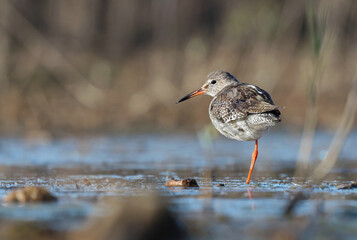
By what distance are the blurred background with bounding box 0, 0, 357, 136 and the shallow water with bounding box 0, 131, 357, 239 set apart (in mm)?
1999

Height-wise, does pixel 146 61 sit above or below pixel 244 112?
above

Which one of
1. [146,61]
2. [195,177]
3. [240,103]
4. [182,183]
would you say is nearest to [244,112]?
[240,103]

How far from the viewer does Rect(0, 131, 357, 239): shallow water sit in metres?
4.08

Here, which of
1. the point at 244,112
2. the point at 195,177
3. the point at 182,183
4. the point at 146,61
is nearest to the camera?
the point at 182,183

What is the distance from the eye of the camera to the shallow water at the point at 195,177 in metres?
4.08

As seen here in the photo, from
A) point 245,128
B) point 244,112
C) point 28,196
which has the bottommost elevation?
point 28,196

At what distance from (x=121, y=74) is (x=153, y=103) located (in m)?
2.86

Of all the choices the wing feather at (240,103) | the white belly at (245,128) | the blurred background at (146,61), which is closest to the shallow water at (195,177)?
the white belly at (245,128)

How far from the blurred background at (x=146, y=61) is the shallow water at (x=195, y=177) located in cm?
200

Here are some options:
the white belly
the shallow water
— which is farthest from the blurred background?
the white belly

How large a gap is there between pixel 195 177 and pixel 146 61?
10632 mm

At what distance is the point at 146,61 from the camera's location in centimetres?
1727

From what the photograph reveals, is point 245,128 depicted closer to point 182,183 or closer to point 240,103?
point 240,103

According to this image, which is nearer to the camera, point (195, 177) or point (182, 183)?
point (182, 183)
